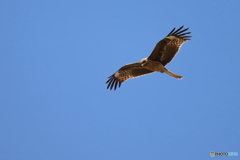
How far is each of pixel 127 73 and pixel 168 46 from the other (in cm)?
213

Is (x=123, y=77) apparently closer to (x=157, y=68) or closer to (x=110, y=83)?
(x=110, y=83)

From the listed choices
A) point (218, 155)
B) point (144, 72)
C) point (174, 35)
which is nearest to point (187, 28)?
point (174, 35)

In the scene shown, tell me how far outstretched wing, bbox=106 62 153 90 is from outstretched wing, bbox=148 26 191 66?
897 millimetres

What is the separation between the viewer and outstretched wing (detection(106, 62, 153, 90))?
1102 cm

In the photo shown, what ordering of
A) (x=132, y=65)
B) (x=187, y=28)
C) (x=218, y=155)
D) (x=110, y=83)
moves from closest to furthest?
(x=218, y=155)
(x=187, y=28)
(x=132, y=65)
(x=110, y=83)

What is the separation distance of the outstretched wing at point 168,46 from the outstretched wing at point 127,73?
897 millimetres

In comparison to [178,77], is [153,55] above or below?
above

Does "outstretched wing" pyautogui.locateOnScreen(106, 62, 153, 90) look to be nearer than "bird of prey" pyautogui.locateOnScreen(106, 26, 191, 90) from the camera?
No

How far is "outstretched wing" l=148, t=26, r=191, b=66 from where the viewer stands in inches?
385

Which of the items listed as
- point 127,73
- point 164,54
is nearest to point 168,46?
point 164,54

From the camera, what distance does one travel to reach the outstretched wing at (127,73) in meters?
11.0

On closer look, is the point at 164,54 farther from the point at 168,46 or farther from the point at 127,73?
the point at 127,73

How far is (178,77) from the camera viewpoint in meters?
10.2

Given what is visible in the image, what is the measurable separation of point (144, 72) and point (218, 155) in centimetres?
375
